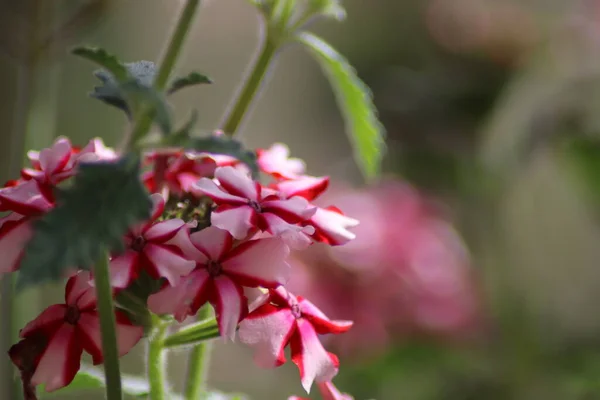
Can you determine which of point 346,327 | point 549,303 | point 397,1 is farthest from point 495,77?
point 346,327

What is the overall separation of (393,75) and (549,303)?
1.33 ft

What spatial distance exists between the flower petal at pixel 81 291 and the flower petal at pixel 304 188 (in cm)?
9

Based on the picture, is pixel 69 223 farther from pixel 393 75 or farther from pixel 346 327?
pixel 393 75

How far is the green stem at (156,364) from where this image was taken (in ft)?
1.05

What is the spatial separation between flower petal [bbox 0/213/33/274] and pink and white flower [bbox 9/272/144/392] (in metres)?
0.02

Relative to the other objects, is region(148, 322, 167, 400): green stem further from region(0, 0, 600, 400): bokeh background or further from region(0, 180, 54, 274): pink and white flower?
region(0, 0, 600, 400): bokeh background

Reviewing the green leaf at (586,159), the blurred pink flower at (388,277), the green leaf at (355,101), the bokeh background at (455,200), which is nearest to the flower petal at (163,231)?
the green leaf at (355,101)

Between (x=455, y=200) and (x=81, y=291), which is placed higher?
(x=81, y=291)

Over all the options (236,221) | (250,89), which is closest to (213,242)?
(236,221)

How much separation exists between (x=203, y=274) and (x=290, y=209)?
0.14 ft

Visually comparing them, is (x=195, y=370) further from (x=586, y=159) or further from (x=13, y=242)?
(x=586, y=159)

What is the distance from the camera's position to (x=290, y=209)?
0.30 meters

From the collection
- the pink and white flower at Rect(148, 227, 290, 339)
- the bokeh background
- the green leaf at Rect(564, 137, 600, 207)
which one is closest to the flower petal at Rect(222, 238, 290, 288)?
the pink and white flower at Rect(148, 227, 290, 339)

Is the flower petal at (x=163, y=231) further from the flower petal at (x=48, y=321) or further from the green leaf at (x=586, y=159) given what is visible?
the green leaf at (x=586, y=159)
